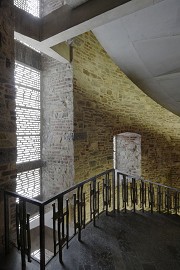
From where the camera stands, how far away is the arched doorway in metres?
6.29

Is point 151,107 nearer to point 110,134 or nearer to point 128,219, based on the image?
point 110,134

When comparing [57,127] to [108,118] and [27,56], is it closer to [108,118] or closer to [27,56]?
[108,118]

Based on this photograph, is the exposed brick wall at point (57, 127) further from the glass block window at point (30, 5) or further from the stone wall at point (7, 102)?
the stone wall at point (7, 102)

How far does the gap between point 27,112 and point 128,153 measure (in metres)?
3.66

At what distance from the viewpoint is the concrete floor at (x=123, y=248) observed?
2.22 meters

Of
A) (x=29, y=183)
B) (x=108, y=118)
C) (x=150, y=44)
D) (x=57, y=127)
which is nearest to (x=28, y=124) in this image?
(x=57, y=127)

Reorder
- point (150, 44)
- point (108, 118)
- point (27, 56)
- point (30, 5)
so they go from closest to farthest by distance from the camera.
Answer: point (150, 44) → point (30, 5) → point (27, 56) → point (108, 118)

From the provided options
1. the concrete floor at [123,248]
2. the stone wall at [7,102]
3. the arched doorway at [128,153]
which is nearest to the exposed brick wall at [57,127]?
the concrete floor at [123,248]

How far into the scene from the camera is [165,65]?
3889 millimetres

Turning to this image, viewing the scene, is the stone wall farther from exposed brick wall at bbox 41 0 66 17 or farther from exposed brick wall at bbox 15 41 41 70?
exposed brick wall at bbox 41 0 66 17

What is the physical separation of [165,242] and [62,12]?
4013 mm

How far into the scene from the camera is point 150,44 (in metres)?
3.49

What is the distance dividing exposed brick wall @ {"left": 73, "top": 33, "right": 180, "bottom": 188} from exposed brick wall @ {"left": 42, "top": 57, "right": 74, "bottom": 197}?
167 mm

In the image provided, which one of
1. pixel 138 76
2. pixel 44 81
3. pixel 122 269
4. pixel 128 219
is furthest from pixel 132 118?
pixel 122 269
